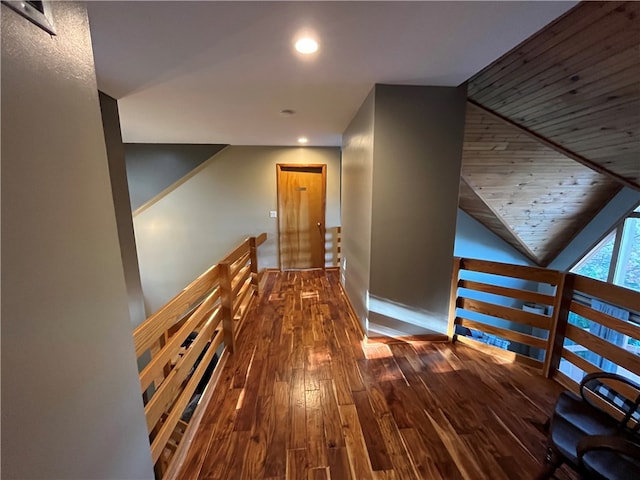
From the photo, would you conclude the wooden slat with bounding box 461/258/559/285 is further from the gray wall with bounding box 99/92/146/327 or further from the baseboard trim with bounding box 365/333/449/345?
the gray wall with bounding box 99/92/146/327

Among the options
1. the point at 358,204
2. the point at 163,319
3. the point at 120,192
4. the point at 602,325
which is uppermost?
the point at 120,192

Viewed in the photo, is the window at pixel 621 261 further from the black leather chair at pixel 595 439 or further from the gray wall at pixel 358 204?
the gray wall at pixel 358 204

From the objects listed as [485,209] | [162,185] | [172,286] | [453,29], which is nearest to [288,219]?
[162,185]

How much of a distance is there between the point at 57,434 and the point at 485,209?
536cm

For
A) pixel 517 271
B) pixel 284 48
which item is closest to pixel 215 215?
pixel 284 48

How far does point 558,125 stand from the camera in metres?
2.49

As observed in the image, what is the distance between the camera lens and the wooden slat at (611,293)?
1.52 metres

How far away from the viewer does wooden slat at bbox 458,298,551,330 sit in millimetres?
2107

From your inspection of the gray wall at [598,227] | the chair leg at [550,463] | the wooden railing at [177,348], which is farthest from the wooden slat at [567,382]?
the gray wall at [598,227]

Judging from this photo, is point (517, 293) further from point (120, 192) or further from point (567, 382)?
point (120, 192)

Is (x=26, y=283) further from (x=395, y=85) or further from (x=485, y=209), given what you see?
(x=485, y=209)

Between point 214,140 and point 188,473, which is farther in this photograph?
point 214,140

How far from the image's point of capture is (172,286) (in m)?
5.04

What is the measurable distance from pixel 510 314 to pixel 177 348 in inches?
Result: 105
